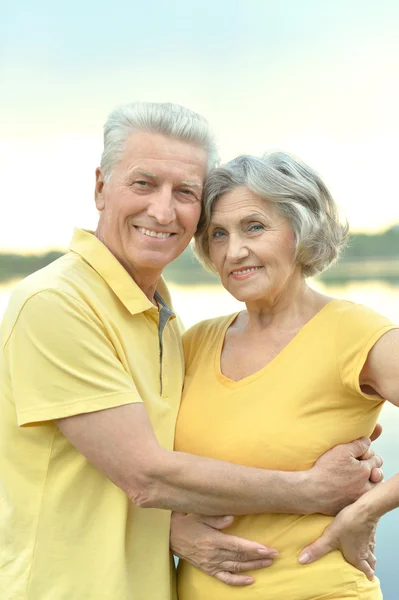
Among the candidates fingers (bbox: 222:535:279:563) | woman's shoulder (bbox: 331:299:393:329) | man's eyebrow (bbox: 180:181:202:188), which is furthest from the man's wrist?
man's eyebrow (bbox: 180:181:202:188)

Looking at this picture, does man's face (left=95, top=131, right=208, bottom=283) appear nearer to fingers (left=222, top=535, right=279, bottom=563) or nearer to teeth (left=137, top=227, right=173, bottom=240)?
teeth (left=137, top=227, right=173, bottom=240)

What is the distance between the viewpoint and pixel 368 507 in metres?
1.89

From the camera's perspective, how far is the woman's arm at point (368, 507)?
5.95 ft

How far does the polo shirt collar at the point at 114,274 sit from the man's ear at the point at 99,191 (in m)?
0.14

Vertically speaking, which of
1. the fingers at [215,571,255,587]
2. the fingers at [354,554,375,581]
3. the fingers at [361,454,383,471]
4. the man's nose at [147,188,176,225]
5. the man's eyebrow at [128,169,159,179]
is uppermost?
the man's eyebrow at [128,169,159,179]

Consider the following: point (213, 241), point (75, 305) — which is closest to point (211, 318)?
point (213, 241)

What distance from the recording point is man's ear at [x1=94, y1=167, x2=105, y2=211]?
2080 mm

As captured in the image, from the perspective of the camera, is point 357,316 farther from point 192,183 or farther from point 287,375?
point 192,183

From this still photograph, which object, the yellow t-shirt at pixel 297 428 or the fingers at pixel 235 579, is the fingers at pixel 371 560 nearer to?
the yellow t-shirt at pixel 297 428

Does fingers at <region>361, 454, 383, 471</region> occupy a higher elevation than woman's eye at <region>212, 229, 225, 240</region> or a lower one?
lower

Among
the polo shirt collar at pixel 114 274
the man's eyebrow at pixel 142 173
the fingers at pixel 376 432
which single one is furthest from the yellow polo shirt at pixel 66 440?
the fingers at pixel 376 432

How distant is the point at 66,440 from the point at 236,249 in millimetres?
659

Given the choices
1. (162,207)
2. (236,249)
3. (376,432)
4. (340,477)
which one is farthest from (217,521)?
(162,207)

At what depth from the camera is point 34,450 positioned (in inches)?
70.7
